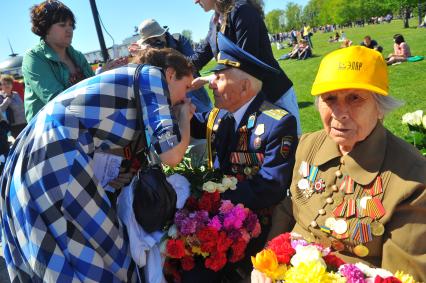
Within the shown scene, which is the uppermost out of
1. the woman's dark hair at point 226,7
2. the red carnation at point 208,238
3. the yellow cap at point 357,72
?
the woman's dark hair at point 226,7

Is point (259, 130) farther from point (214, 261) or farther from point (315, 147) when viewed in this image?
point (214, 261)

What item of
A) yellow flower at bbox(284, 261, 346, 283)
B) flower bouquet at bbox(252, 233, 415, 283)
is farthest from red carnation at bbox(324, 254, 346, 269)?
yellow flower at bbox(284, 261, 346, 283)

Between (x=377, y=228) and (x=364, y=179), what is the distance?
0.28m

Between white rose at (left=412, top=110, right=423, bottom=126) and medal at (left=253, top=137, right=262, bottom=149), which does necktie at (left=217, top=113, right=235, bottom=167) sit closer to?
medal at (left=253, top=137, right=262, bottom=149)

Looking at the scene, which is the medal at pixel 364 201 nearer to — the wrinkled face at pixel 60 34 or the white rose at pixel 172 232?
the white rose at pixel 172 232

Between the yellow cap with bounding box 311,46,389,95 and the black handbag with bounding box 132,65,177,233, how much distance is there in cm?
106

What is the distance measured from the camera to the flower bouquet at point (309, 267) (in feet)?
5.69

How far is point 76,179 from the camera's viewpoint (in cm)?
212

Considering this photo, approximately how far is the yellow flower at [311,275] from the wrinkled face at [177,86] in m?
1.36

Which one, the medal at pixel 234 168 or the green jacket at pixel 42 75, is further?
the green jacket at pixel 42 75

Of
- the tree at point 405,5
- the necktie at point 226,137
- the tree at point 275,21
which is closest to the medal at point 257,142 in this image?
the necktie at point 226,137

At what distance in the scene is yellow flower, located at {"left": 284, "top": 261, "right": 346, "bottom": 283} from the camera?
1.72 meters

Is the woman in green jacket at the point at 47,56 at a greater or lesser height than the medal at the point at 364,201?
greater

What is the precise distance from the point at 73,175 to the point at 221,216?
1023mm
